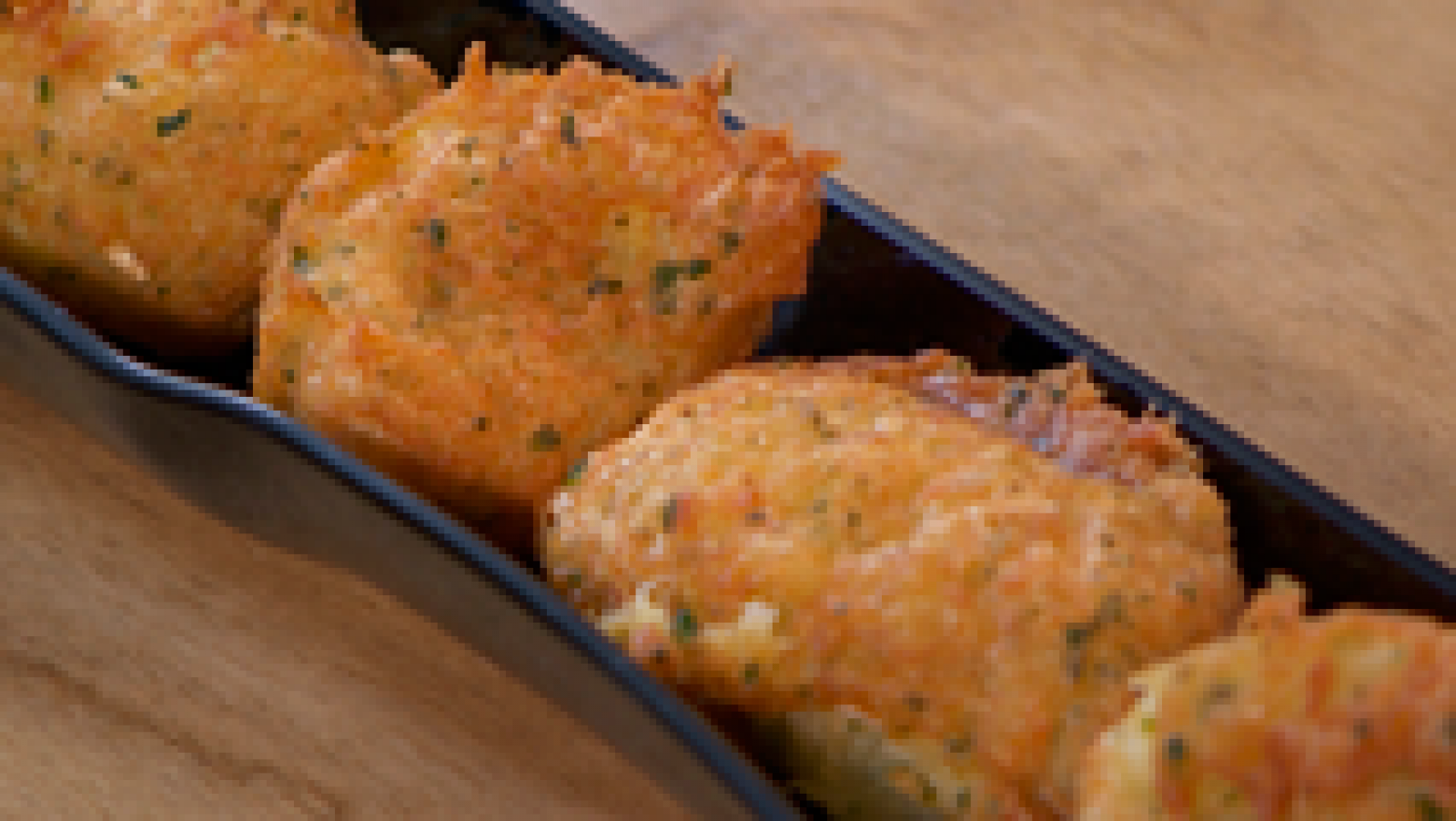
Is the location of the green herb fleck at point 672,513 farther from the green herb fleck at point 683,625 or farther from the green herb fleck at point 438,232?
the green herb fleck at point 438,232

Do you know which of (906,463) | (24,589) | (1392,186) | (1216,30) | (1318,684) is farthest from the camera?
(1216,30)

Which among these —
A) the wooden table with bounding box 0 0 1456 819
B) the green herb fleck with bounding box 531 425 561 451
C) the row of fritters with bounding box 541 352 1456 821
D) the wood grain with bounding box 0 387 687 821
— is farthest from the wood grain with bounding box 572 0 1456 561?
the wood grain with bounding box 0 387 687 821

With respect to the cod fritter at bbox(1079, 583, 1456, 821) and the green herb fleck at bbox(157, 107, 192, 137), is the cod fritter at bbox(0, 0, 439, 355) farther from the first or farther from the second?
the cod fritter at bbox(1079, 583, 1456, 821)

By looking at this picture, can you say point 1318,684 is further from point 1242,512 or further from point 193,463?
point 193,463

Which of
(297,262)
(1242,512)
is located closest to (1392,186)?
(1242,512)

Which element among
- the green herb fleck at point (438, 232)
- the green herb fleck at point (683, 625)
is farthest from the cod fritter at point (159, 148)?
the green herb fleck at point (683, 625)
